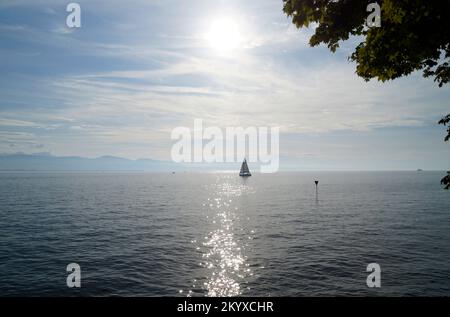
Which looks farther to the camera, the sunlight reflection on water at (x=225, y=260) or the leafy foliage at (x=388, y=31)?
the sunlight reflection on water at (x=225, y=260)

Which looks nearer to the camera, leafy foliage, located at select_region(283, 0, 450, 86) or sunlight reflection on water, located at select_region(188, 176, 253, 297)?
leafy foliage, located at select_region(283, 0, 450, 86)

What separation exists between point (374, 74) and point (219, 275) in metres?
21.7

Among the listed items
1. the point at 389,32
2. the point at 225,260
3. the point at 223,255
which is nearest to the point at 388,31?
the point at 389,32

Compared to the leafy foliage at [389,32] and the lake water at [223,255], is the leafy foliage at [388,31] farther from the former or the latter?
the lake water at [223,255]

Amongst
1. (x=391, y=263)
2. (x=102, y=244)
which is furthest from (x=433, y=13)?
(x=102, y=244)

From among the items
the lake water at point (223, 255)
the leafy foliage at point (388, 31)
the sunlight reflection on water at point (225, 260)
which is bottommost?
the sunlight reflection on water at point (225, 260)

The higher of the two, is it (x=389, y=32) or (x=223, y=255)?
(x=389, y=32)

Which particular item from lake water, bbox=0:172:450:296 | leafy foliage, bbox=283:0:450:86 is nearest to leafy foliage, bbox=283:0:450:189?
leafy foliage, bbox=283:0:450:86

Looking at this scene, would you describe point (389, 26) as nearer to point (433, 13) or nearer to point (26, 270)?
point (433, 13)

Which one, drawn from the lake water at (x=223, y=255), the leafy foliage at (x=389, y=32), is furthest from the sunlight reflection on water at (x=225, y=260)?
the leafy foliage at (x=389, y=32)

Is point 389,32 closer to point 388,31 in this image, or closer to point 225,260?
point 388,31

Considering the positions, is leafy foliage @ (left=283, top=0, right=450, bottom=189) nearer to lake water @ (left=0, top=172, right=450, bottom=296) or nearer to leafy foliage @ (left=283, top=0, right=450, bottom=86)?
leafy foliage @ (left=283, top=0, right=450, bottom=86)

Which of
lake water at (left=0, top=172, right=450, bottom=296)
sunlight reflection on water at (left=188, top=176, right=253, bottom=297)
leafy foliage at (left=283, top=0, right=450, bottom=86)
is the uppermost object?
leafy foliage at (left=283, top=0, right=450, bottom=86)
